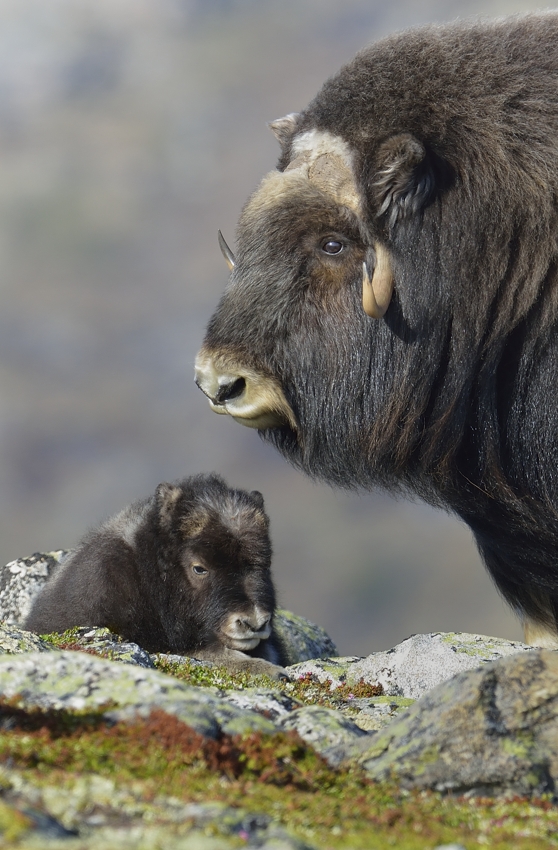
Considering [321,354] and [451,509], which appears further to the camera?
[451,509]

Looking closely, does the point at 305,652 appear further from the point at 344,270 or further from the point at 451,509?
the point at 344,270

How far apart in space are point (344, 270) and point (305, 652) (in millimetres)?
4982

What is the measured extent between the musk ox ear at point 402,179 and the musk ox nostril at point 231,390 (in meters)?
1.12

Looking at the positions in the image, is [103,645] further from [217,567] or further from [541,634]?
[541,634]

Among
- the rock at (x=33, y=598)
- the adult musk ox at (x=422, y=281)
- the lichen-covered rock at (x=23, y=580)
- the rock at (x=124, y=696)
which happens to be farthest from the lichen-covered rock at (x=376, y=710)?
the lichen-covered rock at (x=23, y=580)

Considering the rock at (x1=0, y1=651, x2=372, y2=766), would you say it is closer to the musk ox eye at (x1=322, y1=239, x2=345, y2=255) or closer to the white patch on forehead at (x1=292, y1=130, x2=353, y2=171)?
the musk ox eye at (x1=322, y1=239, x2=345, y2=255)

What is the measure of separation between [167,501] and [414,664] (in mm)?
2128

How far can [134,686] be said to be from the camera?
3.06 metres

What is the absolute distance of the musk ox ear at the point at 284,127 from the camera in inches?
223

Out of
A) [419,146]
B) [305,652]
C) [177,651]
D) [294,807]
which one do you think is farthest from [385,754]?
[305,652]

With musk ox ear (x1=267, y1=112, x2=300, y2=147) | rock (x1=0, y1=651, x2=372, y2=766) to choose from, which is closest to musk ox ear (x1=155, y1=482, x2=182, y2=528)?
musk ox ear (x1=267, y1=112, x2=300, y2=147)

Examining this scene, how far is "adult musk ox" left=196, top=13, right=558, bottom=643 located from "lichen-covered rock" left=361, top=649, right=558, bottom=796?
2.12m

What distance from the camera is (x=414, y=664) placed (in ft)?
Result: 21.9

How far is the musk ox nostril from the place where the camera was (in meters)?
5.18
